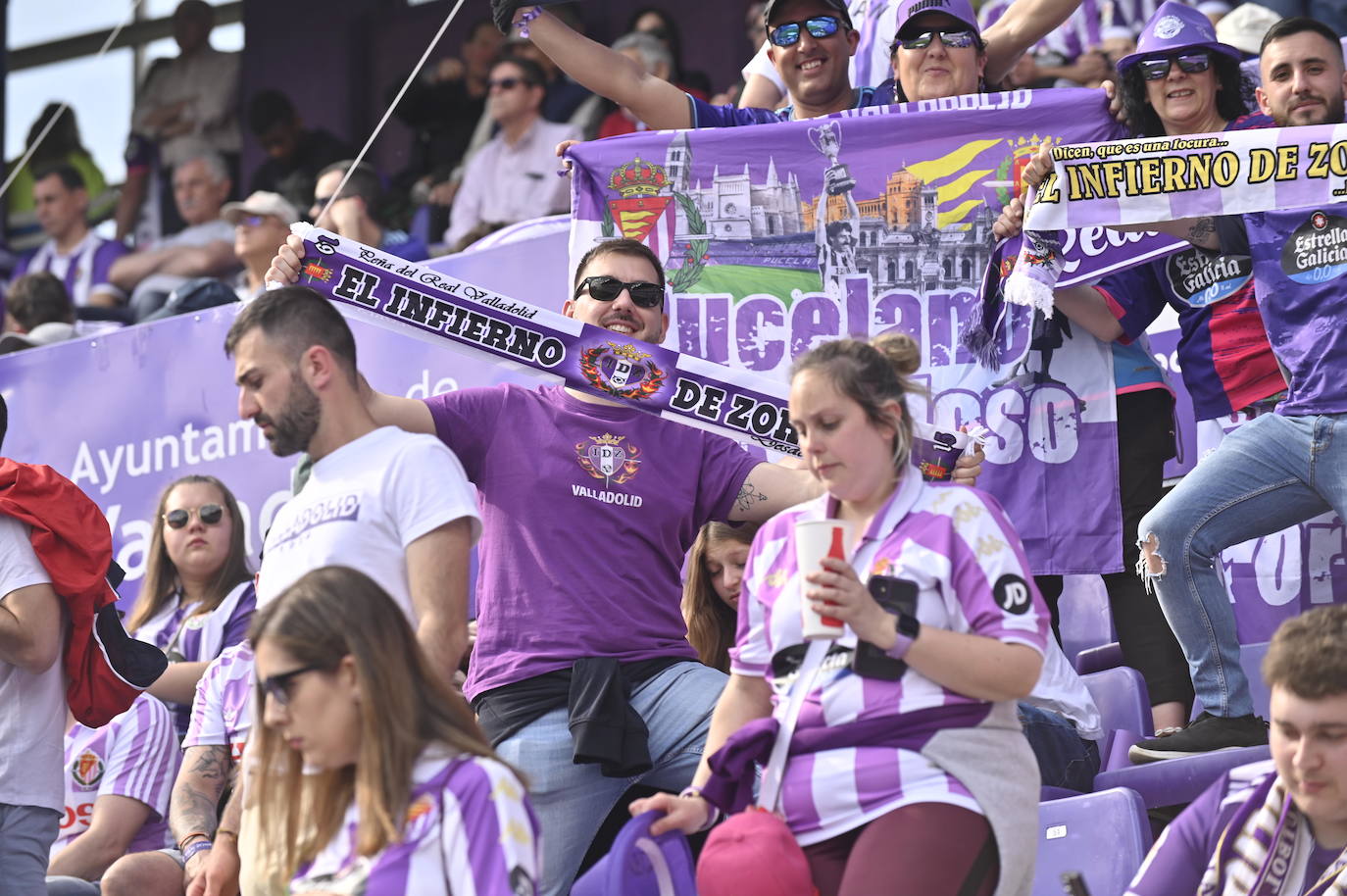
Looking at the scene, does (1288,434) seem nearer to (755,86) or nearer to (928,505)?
(928,505)

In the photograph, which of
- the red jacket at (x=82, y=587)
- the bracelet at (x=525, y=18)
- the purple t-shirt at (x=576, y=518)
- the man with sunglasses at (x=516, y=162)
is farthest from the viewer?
the man with sunglasses at (x=516, y=162)

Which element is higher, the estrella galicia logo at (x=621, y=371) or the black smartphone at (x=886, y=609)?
the estrella galicia logo at (x=621, y=371)

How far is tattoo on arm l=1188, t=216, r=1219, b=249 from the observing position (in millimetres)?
5078

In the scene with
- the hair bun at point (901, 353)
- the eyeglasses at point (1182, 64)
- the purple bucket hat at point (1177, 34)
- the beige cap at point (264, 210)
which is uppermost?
the beige cap at point (264, 210)

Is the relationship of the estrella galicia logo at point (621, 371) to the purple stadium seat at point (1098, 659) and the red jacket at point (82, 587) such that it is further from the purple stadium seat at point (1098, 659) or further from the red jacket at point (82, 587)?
the purple stadium seat at point (1098, 659)

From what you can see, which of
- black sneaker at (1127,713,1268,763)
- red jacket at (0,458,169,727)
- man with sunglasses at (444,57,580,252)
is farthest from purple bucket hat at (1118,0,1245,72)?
man with sunglasses at (444,57,580,252)

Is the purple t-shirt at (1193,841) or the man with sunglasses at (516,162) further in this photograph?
the man with sunglasses at (516,162)

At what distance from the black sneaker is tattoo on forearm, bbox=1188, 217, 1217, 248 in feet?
4.34

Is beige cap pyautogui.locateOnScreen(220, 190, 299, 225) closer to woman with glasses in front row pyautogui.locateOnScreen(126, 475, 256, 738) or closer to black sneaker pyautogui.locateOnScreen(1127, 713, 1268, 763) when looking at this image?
woman with glasses in front row pyautogui.locateOnScreen(126, 475, 256, 738)

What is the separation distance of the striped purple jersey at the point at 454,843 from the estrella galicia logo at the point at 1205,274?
119 inches

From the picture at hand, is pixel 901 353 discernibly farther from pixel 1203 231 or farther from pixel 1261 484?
pixel 1203 231

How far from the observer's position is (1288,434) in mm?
4738

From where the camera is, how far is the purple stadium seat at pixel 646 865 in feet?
10.8

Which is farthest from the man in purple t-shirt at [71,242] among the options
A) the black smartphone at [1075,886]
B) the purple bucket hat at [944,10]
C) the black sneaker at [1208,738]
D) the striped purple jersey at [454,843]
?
the black smartphone at [1075,886]
